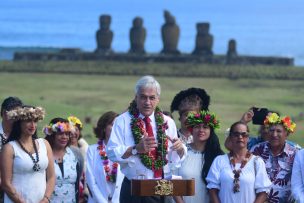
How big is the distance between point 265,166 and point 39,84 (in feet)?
125

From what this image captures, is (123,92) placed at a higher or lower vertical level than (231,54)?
lower

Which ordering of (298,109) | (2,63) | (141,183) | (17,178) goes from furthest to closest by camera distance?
(2,63) → (298,109) → (17,178) → (141,183)

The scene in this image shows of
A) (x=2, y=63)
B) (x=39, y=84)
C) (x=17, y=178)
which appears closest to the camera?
(x=17, y=178)

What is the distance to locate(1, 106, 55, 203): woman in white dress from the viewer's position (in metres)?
11.4

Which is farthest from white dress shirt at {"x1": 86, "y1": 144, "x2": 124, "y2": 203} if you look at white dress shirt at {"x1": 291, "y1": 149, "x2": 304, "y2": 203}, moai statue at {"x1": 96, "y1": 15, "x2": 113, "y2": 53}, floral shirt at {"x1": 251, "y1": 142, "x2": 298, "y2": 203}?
moai statue at {"x1": 96, "y1": 15, "x2": 113, "y2": 53}

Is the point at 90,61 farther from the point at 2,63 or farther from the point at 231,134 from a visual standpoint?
the point at 231,134

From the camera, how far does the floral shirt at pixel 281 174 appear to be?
12391 mm

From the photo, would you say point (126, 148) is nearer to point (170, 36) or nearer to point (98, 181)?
point (98, 181)

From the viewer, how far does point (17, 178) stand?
37.6ft

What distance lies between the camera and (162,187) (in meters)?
10.6

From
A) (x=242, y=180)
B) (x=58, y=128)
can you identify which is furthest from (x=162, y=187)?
(x=58, y=128)

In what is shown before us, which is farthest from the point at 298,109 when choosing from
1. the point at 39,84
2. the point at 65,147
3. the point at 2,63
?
the point at 65,147

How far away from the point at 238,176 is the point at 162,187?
136 cm

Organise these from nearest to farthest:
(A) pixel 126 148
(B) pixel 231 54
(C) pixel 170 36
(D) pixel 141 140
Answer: (D) pixel 141 140, (A) pixel 126 148, (B) pixel 231 54, (C) pixel 170 36
